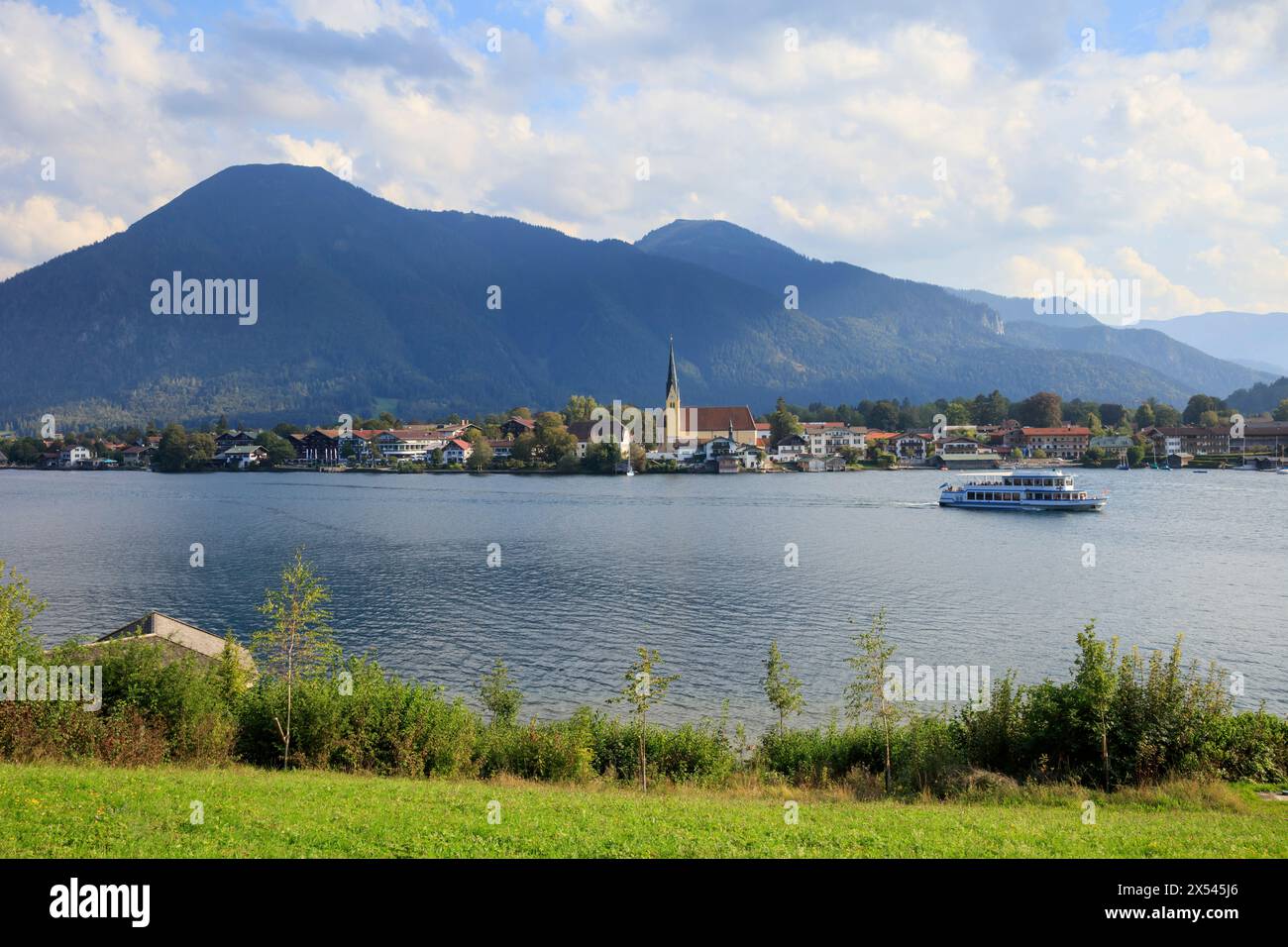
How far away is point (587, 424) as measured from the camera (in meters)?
157

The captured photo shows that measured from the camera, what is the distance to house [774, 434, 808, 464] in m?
153

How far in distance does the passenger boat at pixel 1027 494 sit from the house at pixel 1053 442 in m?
76.2

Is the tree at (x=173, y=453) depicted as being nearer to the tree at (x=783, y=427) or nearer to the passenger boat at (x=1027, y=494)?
the tree at (x=783, y=427)

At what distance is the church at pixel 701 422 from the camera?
165 m

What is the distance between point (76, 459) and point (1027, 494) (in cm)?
17509

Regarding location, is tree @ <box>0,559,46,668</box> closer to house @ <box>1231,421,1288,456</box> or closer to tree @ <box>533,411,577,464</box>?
tree @ <box>533,411,577,464</box>

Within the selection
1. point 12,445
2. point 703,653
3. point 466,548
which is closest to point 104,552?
point 466,548

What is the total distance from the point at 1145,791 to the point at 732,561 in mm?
36890

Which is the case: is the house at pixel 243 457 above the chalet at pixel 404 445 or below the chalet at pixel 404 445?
below

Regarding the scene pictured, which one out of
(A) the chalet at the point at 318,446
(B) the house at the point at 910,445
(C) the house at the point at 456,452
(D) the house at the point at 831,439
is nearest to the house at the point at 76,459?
(A) the chalet at the point at 318,446

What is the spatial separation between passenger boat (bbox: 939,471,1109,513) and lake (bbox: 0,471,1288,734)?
3694 mm

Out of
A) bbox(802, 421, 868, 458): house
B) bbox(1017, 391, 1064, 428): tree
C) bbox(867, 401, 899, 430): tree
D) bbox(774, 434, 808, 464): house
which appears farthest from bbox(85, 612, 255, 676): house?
bbox(867, 401, 899, 430): tree

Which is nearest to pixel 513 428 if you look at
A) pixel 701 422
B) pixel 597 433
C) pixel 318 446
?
pixel 597 433
